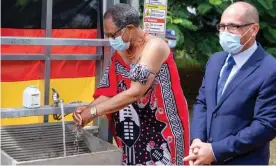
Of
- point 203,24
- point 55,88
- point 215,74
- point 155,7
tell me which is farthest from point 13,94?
point 203,24

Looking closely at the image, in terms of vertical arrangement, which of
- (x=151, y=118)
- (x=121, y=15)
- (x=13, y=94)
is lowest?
(x=151, y=118)

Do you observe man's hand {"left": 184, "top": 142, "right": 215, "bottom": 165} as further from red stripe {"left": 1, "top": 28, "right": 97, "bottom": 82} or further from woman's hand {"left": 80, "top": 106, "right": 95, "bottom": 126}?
red stripe {"left": 1, "top": 28, "right": 97, "bottom": 82}

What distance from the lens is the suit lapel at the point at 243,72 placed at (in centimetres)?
216

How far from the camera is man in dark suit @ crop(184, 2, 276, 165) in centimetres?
208

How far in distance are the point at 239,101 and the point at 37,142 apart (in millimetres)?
1176

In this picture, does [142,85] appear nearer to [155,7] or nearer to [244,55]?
[244,55]

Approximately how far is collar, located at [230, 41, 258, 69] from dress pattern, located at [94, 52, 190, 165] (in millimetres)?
523

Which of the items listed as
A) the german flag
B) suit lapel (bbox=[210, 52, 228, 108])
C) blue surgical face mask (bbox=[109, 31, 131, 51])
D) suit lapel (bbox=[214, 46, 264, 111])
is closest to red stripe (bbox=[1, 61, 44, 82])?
the german flag

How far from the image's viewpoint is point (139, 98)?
100 inches

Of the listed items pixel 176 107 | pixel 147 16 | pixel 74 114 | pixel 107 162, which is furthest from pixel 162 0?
pixel 107 162

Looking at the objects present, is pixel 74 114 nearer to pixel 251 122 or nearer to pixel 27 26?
pixel 27 26

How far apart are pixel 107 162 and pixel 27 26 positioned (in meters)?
1.04

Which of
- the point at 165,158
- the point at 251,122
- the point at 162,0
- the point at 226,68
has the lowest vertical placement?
the point at 165,158

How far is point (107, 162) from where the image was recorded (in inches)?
96.0
